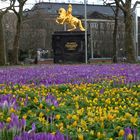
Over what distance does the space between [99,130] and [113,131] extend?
0.12 metres

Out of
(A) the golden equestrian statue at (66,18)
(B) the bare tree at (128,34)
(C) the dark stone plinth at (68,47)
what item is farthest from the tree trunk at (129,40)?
(A) the golden equestrian statue at (66,18)

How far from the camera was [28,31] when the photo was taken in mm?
72375

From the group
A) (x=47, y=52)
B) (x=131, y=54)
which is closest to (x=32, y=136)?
(x=131, y=54)

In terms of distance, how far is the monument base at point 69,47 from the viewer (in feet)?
120

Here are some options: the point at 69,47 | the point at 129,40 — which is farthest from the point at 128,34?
the point at 69,47

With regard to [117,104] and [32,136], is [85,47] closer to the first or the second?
[117,104]

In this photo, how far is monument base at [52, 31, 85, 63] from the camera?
120 feet

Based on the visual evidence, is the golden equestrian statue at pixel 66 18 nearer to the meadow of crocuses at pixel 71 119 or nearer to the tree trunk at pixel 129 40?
the tree trunk at pixel 129 40

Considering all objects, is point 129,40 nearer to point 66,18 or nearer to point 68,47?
point 68,47

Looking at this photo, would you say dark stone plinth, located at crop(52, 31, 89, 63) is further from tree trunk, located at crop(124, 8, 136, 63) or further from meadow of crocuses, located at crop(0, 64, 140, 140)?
meadow of crocuses, located at crop(0, 64, 140, 140)

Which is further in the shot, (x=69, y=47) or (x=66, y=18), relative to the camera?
(x=66, y=18)

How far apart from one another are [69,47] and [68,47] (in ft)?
0.41

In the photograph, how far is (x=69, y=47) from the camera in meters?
37.2

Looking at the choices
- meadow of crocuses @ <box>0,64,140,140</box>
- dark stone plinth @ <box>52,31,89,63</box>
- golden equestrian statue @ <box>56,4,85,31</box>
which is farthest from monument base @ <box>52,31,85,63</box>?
meadow of crocuses @ <box>0,64,140,140</box>
